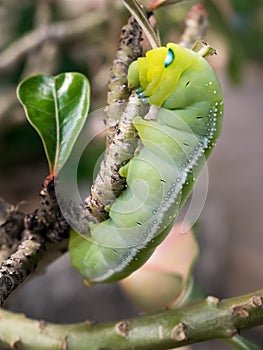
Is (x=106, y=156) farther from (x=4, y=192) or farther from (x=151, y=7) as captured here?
(x=4, y=192)

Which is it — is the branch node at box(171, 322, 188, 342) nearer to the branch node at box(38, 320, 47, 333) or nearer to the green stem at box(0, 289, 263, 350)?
the green stem at box(0, 289, 263, 350)

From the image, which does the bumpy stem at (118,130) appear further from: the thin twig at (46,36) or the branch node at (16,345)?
the thin twig at (46,36)

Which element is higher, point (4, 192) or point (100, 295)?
point (4, 192)

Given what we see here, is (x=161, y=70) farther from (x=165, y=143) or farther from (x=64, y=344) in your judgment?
(x=64, y=344)

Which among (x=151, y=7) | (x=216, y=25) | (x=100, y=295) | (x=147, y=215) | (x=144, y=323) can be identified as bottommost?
(x=100, y=295)

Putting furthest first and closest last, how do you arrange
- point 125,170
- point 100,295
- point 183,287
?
1. point 100,295
2. point 183,287
3. point 125,170

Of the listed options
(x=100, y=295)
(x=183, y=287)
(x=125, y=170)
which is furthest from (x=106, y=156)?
(x=100, y=295)
